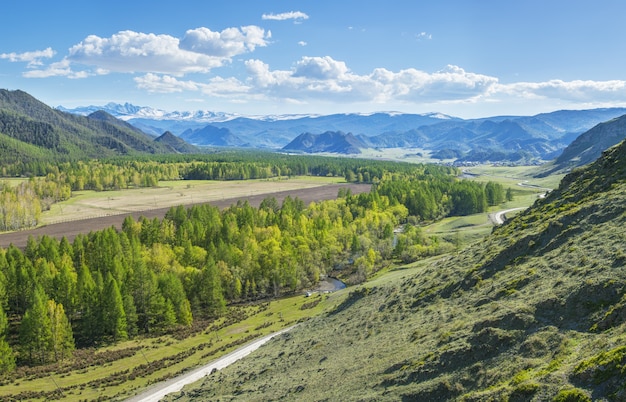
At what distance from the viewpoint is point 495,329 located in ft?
132

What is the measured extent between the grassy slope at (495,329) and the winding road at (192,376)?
655cm

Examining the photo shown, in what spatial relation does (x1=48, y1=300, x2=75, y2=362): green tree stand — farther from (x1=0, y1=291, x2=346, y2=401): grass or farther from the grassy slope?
the grassy slope

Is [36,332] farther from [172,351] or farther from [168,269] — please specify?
[168,269]

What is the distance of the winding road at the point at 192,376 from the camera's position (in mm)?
64750

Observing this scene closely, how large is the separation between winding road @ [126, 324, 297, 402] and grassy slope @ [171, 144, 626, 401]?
6.55m

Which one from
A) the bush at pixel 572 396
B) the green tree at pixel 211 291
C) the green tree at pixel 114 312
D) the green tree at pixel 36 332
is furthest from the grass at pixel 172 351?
the bush at pixel 572 396

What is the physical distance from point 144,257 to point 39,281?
2273 centimetres

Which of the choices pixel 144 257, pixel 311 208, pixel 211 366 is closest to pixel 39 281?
pixel 144 257

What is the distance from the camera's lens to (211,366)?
74.3 metres

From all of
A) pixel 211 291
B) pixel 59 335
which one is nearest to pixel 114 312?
pixel 59 335

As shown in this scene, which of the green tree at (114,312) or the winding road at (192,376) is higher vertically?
the green tree at (114,312)

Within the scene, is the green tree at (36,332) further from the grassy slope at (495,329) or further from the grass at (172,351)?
the grassy slope at (495,329)

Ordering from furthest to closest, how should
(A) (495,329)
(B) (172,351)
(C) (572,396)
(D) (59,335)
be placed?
(B) (172,351), (D) (59,335), (A) (495,329), (C) (572,396)

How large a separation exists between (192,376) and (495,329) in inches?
1916
